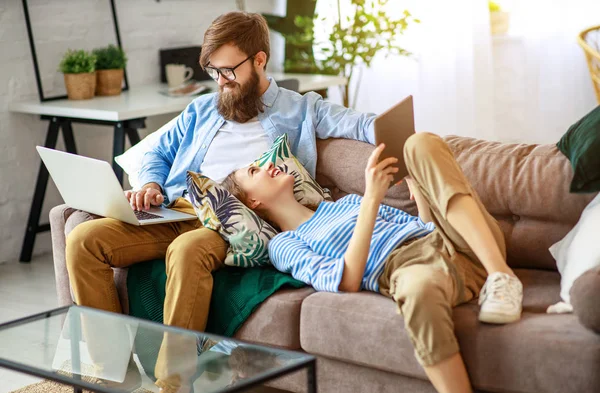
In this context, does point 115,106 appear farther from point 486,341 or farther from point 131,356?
point 486,341

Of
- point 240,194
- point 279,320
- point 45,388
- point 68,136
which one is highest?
point 240,194

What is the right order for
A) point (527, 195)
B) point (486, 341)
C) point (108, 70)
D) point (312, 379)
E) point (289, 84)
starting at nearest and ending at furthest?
point (312, 379)
point (486, 341)
point (527, 195)
point (289, 84)
point (108, 70)

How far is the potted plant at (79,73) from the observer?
11.9 feet

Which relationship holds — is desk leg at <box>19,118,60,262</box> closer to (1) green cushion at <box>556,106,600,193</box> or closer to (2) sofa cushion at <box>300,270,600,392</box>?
(2) sofa cushion at <box>300,270,600,392</box>

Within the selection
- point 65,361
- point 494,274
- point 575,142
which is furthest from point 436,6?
point 65,361

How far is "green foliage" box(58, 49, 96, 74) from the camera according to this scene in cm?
363

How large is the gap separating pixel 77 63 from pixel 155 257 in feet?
5.08

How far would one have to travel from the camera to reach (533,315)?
6.06ft

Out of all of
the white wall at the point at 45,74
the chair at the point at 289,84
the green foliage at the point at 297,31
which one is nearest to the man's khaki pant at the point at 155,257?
the chair at the point at 289,84

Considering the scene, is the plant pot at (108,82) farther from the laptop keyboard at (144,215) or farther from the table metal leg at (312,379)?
the table metal leg at (312,379)

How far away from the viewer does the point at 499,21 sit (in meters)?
4.95

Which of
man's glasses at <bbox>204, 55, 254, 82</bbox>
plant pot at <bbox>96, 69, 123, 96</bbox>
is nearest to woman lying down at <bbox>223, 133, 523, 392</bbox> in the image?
man's glasses at <bbox>204, 55, 254, 82</bbox>

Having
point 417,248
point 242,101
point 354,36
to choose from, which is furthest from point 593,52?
point 417,248

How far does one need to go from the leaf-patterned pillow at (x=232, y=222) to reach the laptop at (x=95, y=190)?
0.10m
